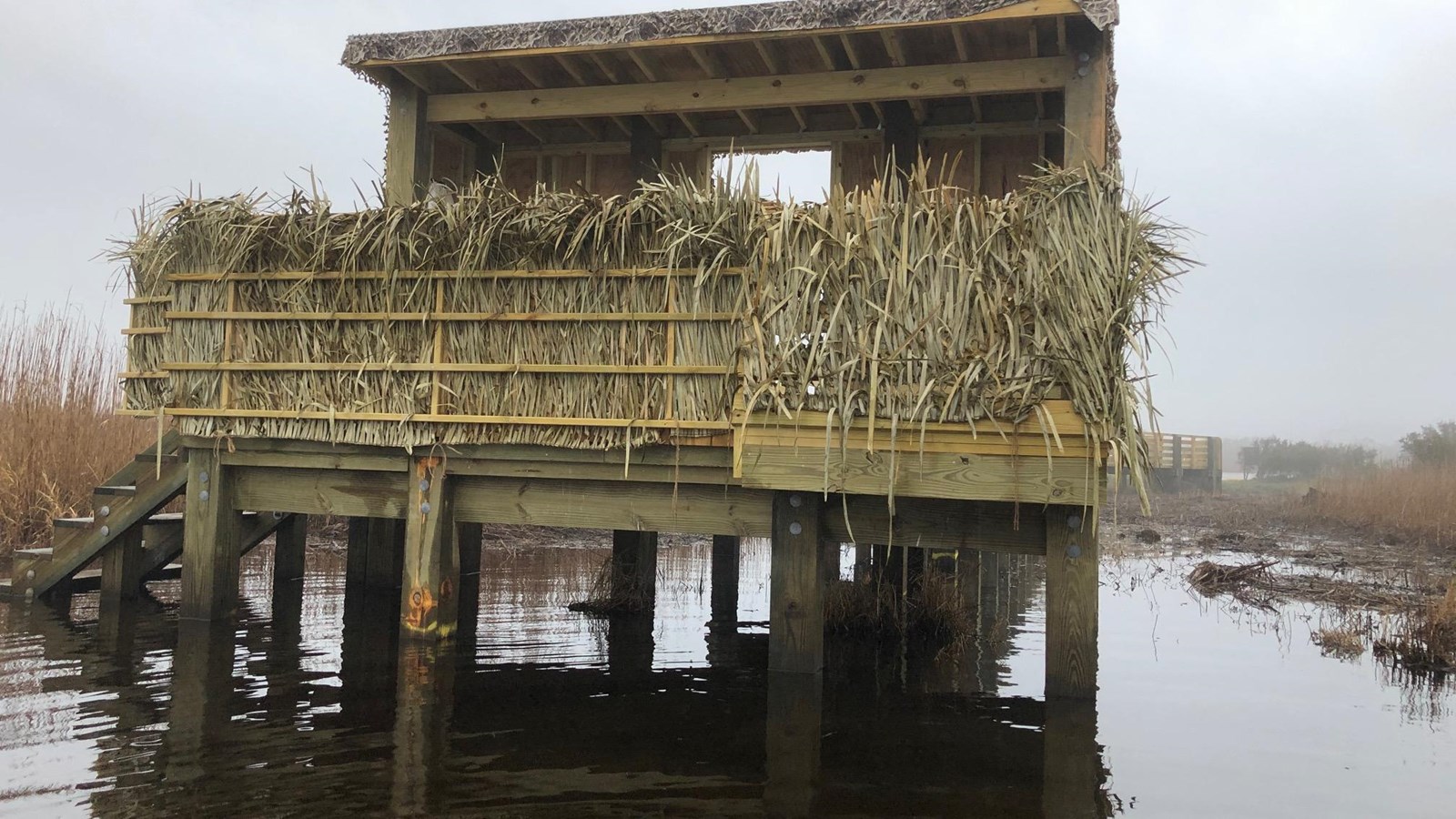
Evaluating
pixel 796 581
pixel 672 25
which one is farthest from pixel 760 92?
pixel 796 581

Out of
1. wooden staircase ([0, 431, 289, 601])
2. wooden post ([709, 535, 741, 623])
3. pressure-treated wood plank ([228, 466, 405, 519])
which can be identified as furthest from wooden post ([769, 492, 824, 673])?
wooden staircase ([0, 431, 289, 601])

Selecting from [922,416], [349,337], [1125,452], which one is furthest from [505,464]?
[1125,452]

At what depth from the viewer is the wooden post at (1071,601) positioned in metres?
6.19

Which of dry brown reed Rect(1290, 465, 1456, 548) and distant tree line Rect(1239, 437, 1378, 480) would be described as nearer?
dry brown reed Rect(1290, 465, 1456, 548)

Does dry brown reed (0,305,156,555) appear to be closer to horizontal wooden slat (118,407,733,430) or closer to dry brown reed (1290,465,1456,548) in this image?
horizontal wooden slat (118,407,733,430)

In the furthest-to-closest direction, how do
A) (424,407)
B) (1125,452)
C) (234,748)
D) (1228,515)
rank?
1. (1228,515)
2. (424,407)
3. (1125,452)
4. (234,748)

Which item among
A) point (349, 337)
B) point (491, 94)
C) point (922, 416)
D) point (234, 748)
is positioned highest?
point (491, 94)

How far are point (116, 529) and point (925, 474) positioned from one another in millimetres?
6645

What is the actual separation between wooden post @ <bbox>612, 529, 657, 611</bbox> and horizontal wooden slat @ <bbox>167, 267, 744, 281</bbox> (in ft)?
12.3

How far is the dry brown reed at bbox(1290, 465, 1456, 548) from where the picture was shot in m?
16.8

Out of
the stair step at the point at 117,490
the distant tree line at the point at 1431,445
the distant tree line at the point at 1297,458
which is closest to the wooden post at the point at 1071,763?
the stair step at the point at 117,490

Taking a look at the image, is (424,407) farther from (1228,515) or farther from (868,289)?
(1228,515)

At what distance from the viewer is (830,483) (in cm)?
632

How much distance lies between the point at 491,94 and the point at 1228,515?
20.7 metres
